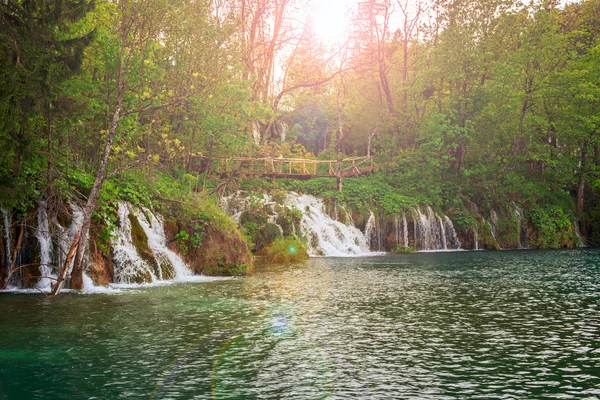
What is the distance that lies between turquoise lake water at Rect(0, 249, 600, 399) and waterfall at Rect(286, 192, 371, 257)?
1620 cm

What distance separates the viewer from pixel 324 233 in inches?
1438

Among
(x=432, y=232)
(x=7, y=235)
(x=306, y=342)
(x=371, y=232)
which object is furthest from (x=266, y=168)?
(x=306, y=342)

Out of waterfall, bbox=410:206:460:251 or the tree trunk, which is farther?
the tree trunk

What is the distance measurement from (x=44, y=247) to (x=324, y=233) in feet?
69.6

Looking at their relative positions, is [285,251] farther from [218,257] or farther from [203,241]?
[203,241]

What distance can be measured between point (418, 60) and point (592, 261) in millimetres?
28104

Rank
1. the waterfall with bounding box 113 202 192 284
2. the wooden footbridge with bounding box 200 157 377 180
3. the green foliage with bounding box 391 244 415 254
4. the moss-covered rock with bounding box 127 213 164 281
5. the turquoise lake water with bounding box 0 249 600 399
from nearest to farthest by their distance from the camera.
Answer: the turquoise lake water with bounding box 0 249 600 399 → the waterfall with bounding box 113 202 192 284 → the moss-covered rock with bounding box 127 213 164 281 → the wooden footbridge with bounding box 200 157 377 180 → the green foliage with bounding box 391 244 415 254

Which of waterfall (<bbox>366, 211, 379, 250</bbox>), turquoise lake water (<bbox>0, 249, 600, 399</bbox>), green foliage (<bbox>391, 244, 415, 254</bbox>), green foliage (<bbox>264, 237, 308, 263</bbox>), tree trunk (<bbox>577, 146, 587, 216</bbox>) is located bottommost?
turquoise lake water (<bbox>0, 249, 600, 399</bbox>)

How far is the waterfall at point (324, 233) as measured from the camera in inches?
1399

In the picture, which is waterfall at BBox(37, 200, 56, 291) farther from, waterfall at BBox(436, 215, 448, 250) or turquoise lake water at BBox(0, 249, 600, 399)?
waterfall at BBox(436, 215, 448, 250)

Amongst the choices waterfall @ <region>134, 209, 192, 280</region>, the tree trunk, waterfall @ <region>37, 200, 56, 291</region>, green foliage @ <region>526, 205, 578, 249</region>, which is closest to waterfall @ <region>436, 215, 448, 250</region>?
green foliage @ <region>526, 205, 578, 249</region>

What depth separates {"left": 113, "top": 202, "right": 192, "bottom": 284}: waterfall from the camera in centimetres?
1973

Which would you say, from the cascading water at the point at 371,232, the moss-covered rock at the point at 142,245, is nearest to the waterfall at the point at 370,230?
the cascading water at the point at 371,232

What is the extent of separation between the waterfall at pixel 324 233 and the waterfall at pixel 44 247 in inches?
755
